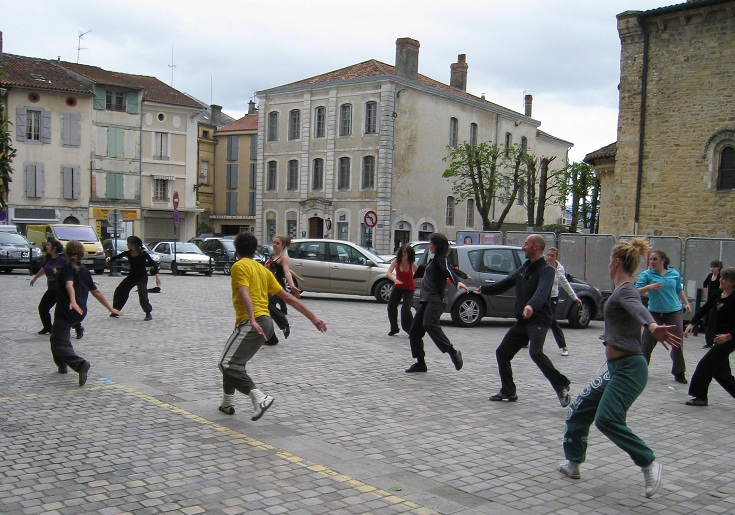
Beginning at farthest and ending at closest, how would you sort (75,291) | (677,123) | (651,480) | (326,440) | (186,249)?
(186,249), (677,123), (75,291), (326,440), (651,480)

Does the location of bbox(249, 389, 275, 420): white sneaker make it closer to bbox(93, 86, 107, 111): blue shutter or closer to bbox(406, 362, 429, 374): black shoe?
bbox(406, 362, 429, 374): black shoe

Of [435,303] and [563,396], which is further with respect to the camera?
[435,303]

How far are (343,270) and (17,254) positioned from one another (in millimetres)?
14555

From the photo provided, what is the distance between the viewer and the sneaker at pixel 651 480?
16.3 feet

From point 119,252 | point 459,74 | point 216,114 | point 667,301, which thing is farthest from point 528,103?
point 667,301

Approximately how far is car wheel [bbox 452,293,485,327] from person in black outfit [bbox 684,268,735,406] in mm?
7411

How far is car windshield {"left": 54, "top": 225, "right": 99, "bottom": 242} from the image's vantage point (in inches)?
1170

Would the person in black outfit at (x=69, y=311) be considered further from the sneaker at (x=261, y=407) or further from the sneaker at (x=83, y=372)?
the sneaker at (x=261, y=407)

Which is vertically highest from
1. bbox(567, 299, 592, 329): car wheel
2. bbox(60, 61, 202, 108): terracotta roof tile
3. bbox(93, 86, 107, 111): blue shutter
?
bbox(60, 61, 202, 108): terracotta roof tile

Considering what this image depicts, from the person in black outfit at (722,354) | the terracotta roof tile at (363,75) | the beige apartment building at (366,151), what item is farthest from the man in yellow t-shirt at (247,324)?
the terracotta roof tile at (363,75)

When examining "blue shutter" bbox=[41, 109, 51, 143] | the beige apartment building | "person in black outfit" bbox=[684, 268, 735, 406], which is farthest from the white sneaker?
"blue shutter" bbox=[41, 109, 51, 143]

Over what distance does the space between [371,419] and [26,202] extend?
4715 centimetres

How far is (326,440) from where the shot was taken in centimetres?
619

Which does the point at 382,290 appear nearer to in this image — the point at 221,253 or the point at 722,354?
the point at 722,354
